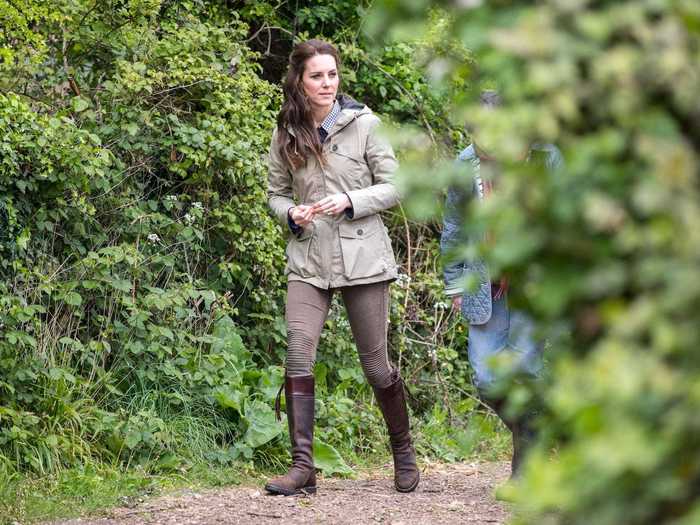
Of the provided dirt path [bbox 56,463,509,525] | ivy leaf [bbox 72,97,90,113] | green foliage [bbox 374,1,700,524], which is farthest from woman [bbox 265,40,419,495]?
green foliage [bbox 374,1,700,524]

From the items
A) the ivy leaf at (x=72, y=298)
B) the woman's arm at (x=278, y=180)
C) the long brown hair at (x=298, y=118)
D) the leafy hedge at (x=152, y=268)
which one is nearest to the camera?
the long brown hair at (x=298, y=118)

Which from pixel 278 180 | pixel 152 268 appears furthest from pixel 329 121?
pixel 152 268

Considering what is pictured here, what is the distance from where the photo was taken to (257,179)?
306 inches

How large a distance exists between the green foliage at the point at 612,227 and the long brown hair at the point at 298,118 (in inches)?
166

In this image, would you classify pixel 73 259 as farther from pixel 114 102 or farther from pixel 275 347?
pixel 275 347

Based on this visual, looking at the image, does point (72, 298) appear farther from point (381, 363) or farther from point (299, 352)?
point (381, 363)

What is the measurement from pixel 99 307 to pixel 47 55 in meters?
1.81

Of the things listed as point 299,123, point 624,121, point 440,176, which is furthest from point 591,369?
point 299,123

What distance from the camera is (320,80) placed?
6.15 m

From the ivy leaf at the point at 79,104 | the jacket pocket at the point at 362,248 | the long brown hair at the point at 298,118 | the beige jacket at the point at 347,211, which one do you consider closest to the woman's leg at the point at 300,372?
the beige jacket at the point at 347,211

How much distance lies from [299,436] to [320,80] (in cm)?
189

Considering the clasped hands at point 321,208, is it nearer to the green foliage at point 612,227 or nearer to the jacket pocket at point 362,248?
the jacket pocket at point 362,248

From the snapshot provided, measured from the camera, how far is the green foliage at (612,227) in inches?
64.6

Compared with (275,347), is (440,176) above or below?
above
